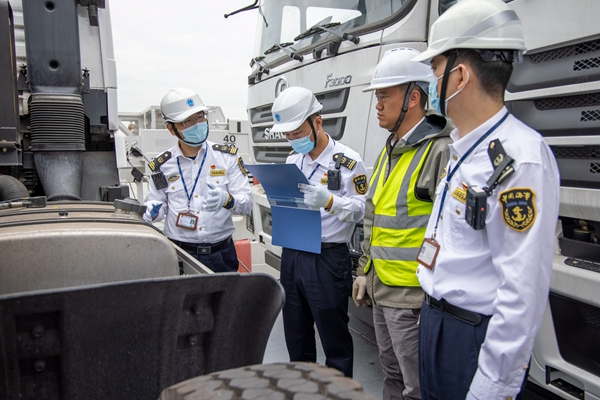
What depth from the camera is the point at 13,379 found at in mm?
1117

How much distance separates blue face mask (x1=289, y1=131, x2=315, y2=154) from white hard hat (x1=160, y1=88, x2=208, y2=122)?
2.29 feet

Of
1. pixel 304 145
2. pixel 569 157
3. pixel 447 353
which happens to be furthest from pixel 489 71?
pixel 304 145

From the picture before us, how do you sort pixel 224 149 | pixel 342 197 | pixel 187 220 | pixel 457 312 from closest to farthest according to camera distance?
pixel 457 312, pixel 342 197, pixel 187 220, pixel 224 149

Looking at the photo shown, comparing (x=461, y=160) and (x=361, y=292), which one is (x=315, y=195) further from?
(x=461, y=160)

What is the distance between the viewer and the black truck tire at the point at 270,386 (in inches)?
41.7

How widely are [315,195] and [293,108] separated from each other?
2.05 feet

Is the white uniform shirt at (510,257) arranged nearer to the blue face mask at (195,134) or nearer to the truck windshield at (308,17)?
the truck windshield at (308,17)

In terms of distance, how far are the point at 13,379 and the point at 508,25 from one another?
166cm

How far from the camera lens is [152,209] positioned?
2957 mm

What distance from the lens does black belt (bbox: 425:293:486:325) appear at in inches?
57.1

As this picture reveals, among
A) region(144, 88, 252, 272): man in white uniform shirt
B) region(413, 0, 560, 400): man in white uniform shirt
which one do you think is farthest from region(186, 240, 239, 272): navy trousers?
region(413, 0, 560, 400): man in white uniform shirt

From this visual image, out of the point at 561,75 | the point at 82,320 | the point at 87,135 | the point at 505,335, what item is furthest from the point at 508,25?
the point at 87,135

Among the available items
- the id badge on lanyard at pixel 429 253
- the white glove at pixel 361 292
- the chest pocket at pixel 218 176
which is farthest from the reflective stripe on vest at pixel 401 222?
the chest pocket at pixel 218 176

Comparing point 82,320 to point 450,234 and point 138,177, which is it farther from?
point 138,177
